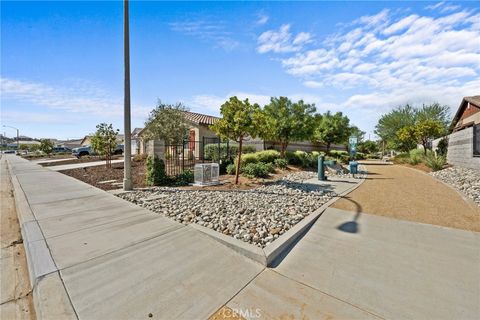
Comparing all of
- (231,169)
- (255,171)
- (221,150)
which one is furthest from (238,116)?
(221,150)

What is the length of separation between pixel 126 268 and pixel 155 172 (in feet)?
19.3

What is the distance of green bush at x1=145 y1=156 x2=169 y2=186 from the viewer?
849cm

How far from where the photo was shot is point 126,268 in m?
2.96

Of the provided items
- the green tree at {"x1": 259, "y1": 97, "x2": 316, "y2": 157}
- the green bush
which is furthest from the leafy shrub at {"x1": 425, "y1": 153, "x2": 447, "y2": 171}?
the green bush

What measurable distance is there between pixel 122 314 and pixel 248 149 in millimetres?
14747

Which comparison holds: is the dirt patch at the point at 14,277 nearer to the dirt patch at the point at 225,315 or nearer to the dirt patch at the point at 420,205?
the dirt patch at the point at 225,315

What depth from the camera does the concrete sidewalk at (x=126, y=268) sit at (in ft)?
7.59

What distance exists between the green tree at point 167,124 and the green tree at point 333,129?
14374 millimetres

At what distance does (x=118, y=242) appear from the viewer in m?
3.65

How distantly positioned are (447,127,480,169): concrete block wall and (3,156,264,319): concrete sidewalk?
555 inches

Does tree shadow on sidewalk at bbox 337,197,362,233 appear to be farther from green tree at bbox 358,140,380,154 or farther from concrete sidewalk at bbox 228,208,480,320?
green tree at bbox 358,140,380,154

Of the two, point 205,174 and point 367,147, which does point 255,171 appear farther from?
point 367,147

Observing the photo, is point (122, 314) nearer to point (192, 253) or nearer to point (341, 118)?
point (192, 253)

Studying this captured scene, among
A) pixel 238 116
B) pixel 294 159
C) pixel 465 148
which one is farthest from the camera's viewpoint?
pixel 294 159
